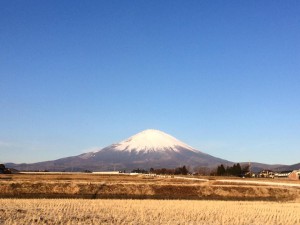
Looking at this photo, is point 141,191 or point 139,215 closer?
point 139,215

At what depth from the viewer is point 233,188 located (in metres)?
53.5

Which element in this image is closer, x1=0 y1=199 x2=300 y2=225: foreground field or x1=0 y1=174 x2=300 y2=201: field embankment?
x1=0 y1=199 x2=300 y2=225: foreground field

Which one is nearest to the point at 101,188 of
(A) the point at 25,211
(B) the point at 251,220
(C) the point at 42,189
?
(C) the point at 42,189

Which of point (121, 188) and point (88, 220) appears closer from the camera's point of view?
point (88, 220)

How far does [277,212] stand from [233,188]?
841 inches

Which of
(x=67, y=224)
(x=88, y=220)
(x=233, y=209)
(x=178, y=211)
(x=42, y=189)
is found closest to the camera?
(x=67, y=224)

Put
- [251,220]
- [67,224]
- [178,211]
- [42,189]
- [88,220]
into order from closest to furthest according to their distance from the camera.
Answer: [67,224], [88,220], [251,220], [178,211], [42,189]

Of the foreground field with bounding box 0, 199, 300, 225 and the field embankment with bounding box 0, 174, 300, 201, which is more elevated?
the field embankment with bounding box 0, 174, 300, 201

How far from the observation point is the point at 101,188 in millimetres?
50844

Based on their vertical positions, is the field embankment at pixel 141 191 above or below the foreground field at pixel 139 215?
above

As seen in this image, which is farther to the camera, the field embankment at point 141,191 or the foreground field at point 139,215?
the field embankment at point 141,191

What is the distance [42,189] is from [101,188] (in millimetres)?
6687

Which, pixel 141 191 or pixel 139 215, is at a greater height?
pixel 141 191

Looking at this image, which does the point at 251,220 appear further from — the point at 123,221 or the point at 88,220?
the point at 88,220
